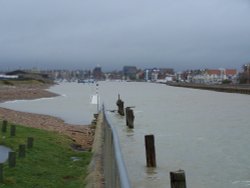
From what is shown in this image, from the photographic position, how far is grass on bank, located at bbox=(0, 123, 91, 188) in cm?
1155

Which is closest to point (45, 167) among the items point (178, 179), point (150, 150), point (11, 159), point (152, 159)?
point (11, 159)

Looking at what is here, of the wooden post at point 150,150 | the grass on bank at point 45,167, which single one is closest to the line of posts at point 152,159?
the wooden post at point 150,150

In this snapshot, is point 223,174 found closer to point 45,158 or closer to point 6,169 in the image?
point 45,158

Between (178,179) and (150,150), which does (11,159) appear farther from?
(150,150)

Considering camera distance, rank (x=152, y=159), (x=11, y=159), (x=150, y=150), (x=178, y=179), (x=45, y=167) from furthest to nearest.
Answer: (x=152, y=159) → (x=150, y=150) → (x=45, y=167) → (x=11, y=159) → (x=178, y=179)

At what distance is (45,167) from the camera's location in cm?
1351

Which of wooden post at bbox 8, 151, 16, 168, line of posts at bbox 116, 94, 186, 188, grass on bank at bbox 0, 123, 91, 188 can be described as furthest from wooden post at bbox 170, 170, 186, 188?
wooden post at bbox 8, 151, 16, 168

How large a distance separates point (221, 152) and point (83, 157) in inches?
313

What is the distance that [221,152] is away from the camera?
2144 cm

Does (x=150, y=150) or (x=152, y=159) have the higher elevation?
(x=150, y=150)

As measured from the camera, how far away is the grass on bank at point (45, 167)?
11555 mm

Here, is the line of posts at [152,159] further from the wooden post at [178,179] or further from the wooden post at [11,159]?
the wooden post at [11,159]

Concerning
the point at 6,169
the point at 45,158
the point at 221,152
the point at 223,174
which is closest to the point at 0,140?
the point at 45,158

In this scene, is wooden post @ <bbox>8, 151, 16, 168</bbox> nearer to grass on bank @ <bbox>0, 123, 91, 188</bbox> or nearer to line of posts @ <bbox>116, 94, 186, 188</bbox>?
grass on bank @ <bbox>0, 123, 91, 188</bbox>
